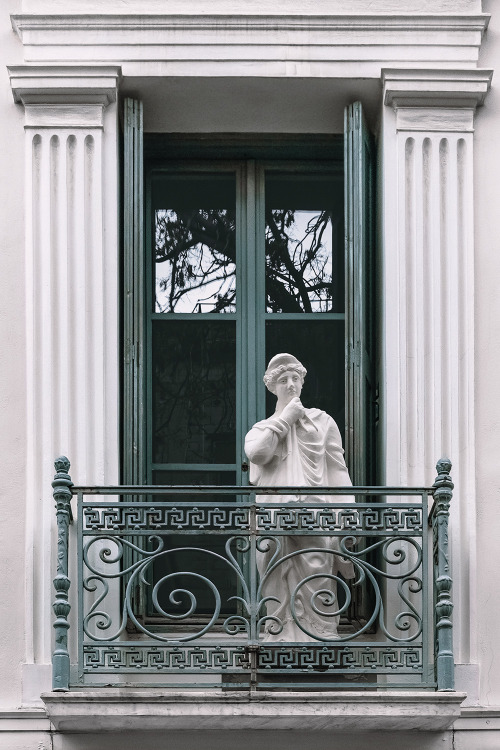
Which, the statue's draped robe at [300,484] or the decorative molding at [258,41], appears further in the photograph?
the decorative molding at [258,41]

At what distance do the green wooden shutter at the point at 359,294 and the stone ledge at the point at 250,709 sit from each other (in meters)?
1.48

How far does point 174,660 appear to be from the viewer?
500 inches

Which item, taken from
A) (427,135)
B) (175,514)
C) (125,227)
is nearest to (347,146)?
(427,135)

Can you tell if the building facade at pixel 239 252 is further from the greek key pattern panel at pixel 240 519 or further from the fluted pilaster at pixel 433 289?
the greek key pattern panel at pixel 240 519

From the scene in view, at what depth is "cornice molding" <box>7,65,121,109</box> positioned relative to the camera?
13.8m

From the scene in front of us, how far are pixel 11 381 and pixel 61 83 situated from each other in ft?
5.54

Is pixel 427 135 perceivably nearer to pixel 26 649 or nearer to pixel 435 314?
pixel 435 314

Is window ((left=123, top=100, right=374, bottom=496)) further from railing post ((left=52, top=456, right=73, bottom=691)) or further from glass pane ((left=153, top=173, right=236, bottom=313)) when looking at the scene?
railing post ((left=52, top=456, right=73, bottom=691))

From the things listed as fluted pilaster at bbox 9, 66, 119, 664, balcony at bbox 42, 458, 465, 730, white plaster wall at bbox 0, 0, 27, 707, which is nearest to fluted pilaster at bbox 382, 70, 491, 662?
balcony at bbox 42, 458, 465, 730

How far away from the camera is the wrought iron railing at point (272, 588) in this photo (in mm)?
12602

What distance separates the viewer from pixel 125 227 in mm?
13789

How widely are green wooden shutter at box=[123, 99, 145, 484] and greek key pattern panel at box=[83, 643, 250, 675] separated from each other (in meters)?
1.14

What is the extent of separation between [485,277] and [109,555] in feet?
8.51

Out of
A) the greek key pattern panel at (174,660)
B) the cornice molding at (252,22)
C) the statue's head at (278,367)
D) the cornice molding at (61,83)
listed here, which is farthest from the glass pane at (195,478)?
the cornice molding at (252,22)
